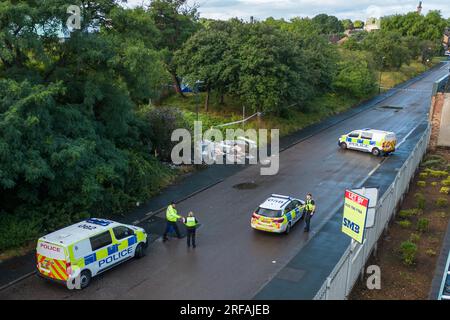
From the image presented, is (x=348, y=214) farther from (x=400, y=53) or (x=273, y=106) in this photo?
(x=400, y=53)

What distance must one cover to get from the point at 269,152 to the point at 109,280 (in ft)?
60.3

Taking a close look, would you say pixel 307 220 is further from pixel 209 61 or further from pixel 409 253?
pixel 209 61

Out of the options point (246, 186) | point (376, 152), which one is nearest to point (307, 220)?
point (246, 186)

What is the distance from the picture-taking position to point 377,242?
15492 millimetres

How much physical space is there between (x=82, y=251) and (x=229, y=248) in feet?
17.6

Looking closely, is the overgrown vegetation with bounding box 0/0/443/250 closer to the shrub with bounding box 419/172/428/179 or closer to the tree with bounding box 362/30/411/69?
the shrub with bounding box 419/172/428/179

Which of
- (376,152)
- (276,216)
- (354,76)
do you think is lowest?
(376,152)

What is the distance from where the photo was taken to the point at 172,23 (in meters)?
41.9

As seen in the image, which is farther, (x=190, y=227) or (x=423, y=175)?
(x=423, y=175)

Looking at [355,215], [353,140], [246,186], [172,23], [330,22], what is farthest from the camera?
[330,22]

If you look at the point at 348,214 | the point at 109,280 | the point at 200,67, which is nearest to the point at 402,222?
the point at 348,214

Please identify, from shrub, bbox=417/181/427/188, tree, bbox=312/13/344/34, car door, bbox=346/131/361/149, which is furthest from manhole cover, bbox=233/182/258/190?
tree, bbox=312/13/344/34

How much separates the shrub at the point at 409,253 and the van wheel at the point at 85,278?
9.95 meters

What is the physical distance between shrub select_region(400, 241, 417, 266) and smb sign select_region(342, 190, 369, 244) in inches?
151
